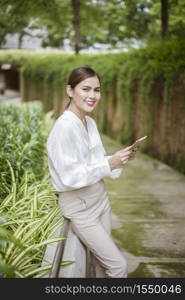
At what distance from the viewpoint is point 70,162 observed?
9.58 feet

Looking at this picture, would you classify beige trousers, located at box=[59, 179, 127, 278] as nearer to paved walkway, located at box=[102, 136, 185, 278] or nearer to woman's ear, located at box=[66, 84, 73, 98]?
woman's ear, located at box=[66, 84, 73, 98]

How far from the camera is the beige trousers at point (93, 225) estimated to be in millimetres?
3123

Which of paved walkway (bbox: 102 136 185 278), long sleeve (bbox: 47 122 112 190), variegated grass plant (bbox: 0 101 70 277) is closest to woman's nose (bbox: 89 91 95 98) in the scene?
long sleeve (bbox: 47 122 112 190)

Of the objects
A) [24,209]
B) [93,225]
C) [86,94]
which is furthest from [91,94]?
[24,209]

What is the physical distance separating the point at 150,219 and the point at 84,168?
12.2 ft

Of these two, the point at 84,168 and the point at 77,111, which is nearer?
the point at 84,168

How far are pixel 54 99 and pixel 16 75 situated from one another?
18754 mm

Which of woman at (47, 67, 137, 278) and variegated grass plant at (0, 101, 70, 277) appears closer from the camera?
woman at (47, 67, 137, 278)

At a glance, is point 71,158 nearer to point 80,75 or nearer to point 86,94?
point 86,94

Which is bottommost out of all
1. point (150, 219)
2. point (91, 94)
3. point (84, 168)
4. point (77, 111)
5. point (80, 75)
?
point (150, 219)

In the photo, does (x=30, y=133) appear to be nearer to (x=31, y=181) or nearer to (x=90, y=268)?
(x=31, y=181)

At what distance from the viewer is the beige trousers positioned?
3.12 m

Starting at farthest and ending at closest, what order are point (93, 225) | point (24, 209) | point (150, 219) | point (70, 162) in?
point (150, 219), point (24, 209), point (93, 225), point (70, 162)

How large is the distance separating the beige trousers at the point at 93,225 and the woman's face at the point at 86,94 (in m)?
0.52
